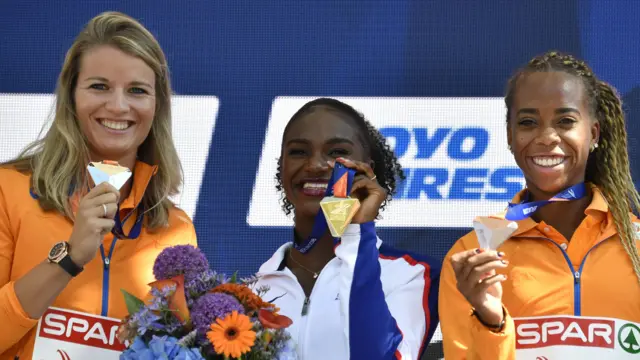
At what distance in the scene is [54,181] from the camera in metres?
2.85

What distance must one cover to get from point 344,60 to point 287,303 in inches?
46.0

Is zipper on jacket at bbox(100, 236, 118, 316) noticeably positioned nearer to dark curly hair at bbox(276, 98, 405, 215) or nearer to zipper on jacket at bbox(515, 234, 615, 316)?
dark curly hair at bbox(276, 98, 405, 215)

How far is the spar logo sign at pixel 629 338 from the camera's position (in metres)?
2.70

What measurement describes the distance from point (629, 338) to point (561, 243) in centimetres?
32

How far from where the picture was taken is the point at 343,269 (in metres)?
2.71

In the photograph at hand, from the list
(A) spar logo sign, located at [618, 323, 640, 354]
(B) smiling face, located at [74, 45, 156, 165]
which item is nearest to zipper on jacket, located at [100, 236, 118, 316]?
(B) smiling face, located at [74, 45, 156, 165]

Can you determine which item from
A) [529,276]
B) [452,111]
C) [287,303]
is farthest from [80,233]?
[452,111]

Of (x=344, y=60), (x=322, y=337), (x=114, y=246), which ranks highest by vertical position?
(x=344, y=60)

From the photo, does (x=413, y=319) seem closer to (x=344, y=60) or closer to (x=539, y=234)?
(x=539, y=234)

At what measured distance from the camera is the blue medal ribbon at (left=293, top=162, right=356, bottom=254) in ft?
9.04

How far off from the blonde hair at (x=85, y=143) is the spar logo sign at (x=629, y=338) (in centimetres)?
139

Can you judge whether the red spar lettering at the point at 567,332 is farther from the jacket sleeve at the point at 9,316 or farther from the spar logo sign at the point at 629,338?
the jacket sleeve at the point at 9,316

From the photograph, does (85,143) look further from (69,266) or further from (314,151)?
(314,151)

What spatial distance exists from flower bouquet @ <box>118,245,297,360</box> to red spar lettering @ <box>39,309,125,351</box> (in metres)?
0.43
